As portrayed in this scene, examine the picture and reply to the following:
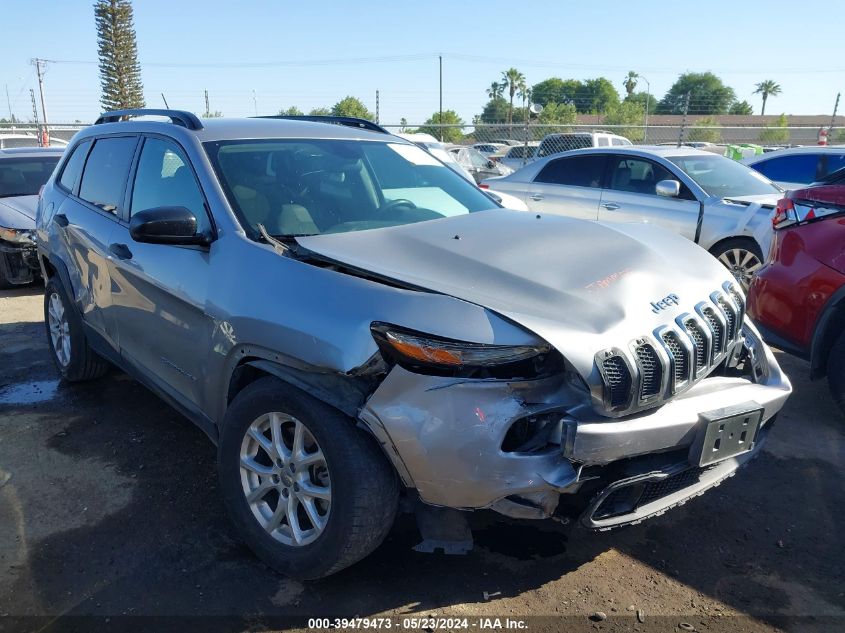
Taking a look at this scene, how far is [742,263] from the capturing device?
7.08 meters

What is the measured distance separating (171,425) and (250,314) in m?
1.90

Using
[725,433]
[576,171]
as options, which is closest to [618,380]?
[725,433]

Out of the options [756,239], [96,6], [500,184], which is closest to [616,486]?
[756,239]

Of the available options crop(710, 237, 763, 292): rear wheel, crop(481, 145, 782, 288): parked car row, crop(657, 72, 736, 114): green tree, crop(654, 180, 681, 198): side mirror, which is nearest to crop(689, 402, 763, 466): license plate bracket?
crop(481, 145, 782, 288): parked car row

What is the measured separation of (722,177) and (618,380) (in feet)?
21.1

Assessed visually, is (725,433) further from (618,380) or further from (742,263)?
(742,263)

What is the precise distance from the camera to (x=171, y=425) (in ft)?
13.6

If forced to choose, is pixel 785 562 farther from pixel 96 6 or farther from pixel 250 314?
pixel 96 6

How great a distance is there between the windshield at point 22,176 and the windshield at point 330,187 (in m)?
6.76

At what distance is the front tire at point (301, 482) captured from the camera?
7.63ft

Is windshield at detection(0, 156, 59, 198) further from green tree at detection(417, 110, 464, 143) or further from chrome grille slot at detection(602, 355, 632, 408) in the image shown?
green tree at detection(417, 110, 464, 143)

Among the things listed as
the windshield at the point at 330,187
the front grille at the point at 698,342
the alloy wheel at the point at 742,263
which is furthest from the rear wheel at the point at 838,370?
the alloy wheel at the point at 742,263

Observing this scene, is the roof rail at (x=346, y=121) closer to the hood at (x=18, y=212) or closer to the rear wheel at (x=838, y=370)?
the rear wheel at (x=838, y=370)

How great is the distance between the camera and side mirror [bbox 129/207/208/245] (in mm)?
2826
